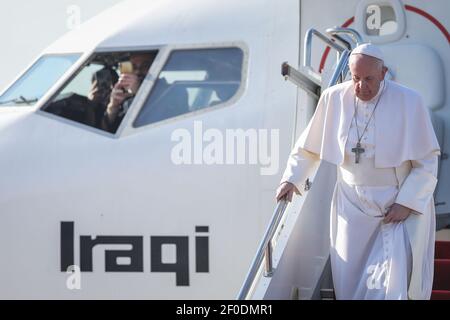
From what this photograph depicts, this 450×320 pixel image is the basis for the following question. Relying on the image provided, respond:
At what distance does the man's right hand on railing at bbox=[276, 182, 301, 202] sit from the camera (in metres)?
5.32

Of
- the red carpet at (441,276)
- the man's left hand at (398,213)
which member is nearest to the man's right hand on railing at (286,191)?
the man's left hand at (398,213)

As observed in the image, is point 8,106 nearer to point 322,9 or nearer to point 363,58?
point 322,9

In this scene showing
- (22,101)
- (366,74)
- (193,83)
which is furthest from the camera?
(22,101)

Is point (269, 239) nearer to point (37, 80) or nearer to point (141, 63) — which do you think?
point (141, 63)

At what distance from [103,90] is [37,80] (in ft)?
1.99

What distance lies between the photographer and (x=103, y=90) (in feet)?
22.4

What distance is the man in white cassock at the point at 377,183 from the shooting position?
202 inches

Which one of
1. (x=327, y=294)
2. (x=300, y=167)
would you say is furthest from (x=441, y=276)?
(x=300, y=167)

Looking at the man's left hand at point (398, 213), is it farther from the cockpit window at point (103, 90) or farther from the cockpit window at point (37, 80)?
the cockpit window at point (37, 80)

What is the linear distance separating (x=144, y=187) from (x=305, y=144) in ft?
4.44

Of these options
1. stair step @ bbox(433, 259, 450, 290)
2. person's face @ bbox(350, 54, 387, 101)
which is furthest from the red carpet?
person's face @ bbox(350, 54, 387, 101)

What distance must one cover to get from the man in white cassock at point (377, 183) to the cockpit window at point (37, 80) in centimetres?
228

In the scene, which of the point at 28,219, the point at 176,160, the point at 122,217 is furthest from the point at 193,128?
the point at 28,219

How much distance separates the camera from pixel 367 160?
17.3 feet
